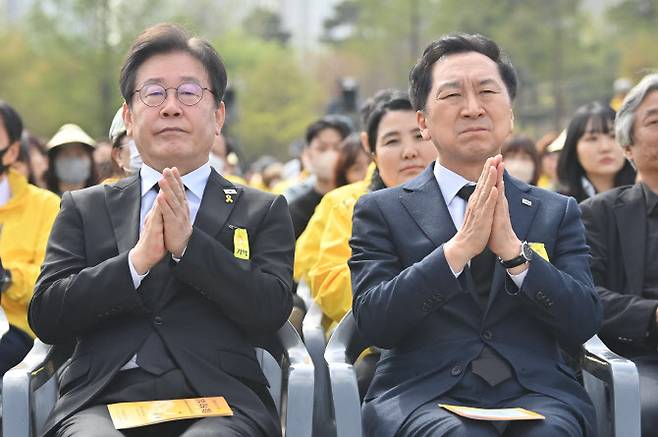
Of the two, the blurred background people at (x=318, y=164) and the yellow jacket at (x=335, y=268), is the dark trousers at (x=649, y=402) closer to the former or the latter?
the yellow jacket at (x=335, y=268)

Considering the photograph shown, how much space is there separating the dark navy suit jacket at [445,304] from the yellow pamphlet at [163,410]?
550mm

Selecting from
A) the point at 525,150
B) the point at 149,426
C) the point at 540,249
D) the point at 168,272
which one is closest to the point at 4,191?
the point at 168,272

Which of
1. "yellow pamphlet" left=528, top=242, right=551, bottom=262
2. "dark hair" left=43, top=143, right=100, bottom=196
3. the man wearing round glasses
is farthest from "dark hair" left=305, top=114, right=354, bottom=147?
"yellow pamphlet" left=528, top=242, right=551, bottom=262

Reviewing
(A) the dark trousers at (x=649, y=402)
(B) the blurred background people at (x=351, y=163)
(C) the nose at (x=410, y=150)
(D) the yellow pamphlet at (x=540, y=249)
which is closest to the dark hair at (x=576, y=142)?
(B) the blurred background people at (x=351, y=163)

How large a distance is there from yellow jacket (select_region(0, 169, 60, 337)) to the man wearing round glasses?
1.06 metres

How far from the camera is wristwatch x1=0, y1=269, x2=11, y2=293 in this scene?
471cm

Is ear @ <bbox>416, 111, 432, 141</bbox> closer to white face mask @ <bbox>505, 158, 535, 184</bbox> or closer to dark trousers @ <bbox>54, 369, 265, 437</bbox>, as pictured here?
dark trousers @ <bbox>54, 369, 265, 437</bbox>

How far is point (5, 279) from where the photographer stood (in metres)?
4.78

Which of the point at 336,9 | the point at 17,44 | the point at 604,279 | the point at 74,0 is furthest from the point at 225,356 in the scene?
the point at 336,9

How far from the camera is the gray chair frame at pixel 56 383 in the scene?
141 inches

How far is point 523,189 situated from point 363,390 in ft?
3.42

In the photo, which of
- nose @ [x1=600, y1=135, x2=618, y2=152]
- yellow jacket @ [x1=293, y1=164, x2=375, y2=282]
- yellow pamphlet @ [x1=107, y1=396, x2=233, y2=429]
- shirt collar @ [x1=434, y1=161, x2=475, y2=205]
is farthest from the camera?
nose @ [x1=600, y1=135, x2=618, y2=152]

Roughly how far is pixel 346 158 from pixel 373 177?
1588 mm

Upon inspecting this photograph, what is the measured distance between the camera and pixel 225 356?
3822 millimetres
